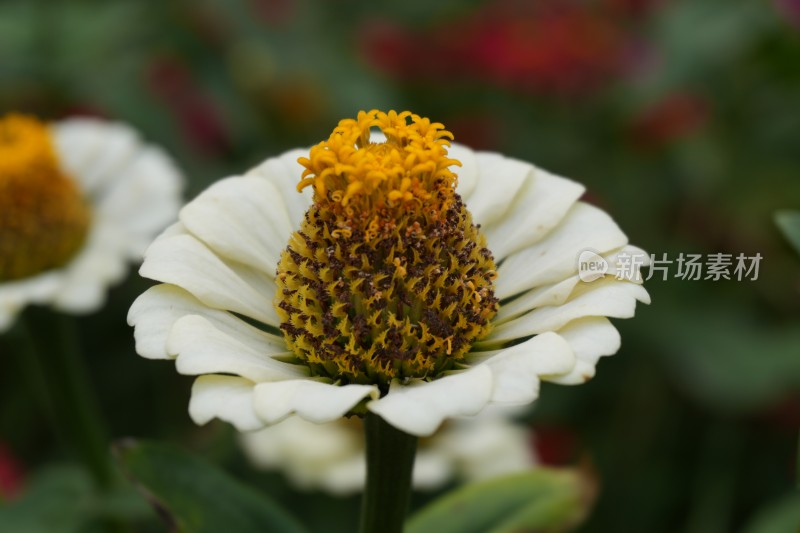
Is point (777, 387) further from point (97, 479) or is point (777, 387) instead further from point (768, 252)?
point (97, 479)

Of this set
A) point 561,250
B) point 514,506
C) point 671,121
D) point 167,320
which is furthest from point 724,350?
point 167,320

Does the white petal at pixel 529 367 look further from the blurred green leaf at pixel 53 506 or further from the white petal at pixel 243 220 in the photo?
the blurred green leaf at pixel 53 506

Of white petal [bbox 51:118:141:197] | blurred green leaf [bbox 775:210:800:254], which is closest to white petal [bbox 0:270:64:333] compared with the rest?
white petal [bbox 51:118:141:197]

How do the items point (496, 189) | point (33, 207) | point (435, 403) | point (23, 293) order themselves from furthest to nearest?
point (33, 207)
point (23, 293)
point (496, 189)
point (435, 403)

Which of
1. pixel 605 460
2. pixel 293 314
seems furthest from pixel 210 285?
pixel 605 460

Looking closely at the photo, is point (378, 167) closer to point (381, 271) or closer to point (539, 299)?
point (381, 271)

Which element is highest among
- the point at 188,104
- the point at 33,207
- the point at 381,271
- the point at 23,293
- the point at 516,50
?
the point at 516,50
